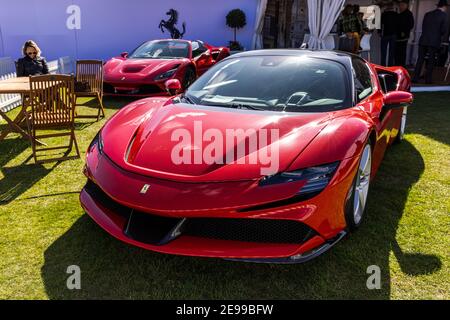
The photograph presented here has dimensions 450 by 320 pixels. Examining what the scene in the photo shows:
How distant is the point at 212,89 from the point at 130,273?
5.59 ft

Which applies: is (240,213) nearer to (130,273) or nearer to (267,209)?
(267,209)

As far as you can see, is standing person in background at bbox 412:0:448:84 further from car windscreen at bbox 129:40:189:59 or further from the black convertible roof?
the black convertible roof

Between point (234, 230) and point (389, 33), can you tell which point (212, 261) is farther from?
point (389, 33)

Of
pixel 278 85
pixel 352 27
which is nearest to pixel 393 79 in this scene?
pixel 278 85

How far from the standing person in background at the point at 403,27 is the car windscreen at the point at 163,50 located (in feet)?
17.2

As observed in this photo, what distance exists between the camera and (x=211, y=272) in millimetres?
2547

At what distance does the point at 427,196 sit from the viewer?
12.0ft

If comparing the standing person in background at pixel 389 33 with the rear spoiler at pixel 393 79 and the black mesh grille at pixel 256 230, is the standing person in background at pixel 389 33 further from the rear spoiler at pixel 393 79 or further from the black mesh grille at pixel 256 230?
the black mesh grille at pixel 256 230

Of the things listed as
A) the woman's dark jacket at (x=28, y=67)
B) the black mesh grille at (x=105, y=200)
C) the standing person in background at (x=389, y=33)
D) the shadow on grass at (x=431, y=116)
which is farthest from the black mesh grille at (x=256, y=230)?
the standing person in background at (x=389, y=33)

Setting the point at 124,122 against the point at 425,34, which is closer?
the point at 124,122

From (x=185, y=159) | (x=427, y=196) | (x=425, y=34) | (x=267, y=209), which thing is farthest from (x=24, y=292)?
(x=425, y=34)

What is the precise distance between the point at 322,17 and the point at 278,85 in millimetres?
7857

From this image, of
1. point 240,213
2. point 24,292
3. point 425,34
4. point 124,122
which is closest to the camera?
point 240,213

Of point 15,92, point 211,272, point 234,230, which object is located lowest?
point 211,272
